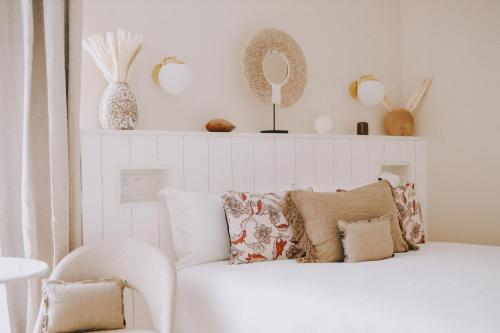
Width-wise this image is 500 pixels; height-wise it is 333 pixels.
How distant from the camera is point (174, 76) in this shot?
2639mm

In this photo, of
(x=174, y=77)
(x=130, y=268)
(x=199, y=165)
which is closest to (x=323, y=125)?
(x=199, y=165)

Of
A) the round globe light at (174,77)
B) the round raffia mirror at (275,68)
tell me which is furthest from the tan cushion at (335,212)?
the round raffia mirror at (275,68)

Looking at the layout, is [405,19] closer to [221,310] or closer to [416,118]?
[416,118]

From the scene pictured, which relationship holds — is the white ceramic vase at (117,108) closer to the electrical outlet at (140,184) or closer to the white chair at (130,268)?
the electrical outlet at (140,184)

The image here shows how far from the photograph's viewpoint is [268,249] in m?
2.38

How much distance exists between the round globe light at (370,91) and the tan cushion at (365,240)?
1.30 metres

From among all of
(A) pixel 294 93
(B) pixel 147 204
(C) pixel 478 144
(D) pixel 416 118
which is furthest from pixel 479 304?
(D) pixel 416 118

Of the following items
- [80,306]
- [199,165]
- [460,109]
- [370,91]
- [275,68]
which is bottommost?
[80,306]

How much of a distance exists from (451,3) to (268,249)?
8.26ft

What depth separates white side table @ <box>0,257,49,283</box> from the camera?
5.23 ft

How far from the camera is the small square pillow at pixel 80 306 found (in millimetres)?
1841

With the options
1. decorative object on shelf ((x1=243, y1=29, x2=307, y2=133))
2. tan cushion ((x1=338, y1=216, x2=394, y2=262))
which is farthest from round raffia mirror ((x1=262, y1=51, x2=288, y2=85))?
tan cushion ((x1=338, y1=216, x2=394, y2=262))

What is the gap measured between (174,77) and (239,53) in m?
0.63

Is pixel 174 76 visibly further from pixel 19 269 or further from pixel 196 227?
pixel 19 269
